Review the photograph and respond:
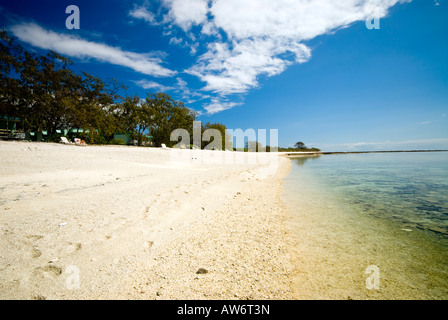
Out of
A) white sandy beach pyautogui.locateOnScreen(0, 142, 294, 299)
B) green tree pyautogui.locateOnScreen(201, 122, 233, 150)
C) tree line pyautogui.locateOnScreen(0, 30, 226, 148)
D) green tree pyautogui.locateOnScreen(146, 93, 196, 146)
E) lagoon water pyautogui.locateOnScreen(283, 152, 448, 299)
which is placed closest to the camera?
white sandy beach pyautogui.locateOnScreen(0, 142, 294, 299)

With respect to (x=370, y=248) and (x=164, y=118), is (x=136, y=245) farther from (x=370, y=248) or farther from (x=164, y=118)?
(x=164, y=118)

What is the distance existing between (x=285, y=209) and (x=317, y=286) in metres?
A: 3.79

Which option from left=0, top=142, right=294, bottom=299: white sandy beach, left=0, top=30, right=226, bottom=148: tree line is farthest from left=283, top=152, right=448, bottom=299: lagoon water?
left=0, top=30, right=226, bottom=148: tree line

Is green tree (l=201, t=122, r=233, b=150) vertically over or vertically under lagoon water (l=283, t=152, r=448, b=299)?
over

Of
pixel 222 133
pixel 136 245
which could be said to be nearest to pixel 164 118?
pixel 222 133

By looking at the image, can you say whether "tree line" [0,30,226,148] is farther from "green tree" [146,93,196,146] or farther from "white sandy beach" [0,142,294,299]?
"white sandy beach" [0,142,294,299]

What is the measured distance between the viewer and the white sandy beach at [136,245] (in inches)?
91.3

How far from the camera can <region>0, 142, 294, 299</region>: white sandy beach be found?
7.61 ft

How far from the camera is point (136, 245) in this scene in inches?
128

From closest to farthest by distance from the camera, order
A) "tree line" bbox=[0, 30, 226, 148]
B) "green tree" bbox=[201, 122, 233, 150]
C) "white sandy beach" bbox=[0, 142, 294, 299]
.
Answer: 1. "white sandy beach" bbox=[0, 142, 294, 299]
2. "tree line" bbox=[0, 30, 226, 148]
3. "green tree" bbox=[201, 122, 233, 150]

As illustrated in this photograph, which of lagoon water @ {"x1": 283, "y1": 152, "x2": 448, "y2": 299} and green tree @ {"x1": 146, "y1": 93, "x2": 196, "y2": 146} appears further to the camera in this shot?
green tree @ {"x1": 146, "y1": 93, "x2": 196, "y2": 146}

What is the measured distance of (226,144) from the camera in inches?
2036

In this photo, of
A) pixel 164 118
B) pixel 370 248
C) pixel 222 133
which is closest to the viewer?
pixel 370 248
